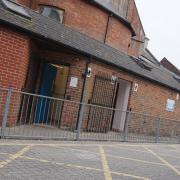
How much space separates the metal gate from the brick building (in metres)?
0.04

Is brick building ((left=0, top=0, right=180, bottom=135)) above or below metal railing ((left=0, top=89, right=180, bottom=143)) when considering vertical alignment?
above

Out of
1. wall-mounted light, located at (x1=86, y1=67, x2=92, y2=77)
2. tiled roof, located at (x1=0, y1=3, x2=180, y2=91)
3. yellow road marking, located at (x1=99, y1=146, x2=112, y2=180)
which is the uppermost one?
tiled roof, located at (x1=0, y1=3, x2=180, y2=91)

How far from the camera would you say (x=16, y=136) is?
11.5 meters

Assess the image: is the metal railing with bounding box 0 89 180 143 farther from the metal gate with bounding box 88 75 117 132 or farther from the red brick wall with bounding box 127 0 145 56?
the red brick wall with bounding box 127 0 145 56

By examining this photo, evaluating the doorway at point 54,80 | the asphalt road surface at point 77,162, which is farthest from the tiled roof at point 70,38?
the asphalt road surface at point 77,162

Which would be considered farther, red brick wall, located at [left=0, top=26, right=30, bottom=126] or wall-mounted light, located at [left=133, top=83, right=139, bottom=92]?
wall-mounted light, located at [left=133, top=83, right=139, bottom=92]

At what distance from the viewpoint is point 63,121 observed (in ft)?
45.9

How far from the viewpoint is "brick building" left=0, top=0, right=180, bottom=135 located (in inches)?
541

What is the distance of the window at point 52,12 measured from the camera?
1839 cm

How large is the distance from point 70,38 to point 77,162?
7538 mm

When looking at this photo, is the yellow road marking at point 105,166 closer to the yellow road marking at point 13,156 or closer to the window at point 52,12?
the yellow road marking at point 13,156

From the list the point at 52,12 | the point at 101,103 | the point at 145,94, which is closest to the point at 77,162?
the point at 101,103

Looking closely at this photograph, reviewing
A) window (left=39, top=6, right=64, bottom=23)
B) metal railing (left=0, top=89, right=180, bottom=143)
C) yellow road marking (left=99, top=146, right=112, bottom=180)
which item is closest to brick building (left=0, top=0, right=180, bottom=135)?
window (left=39, top=6, right=64, bottom=23)

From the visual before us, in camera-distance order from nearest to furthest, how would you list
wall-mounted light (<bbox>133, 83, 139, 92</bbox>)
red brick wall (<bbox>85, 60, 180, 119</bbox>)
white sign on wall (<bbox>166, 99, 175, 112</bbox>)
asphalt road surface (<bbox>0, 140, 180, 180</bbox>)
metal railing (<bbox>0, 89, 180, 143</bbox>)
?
asphalt road surface (<bbox>0, 140, 180, 180</bbox>)
metal railing (<bbox>0, 89, 180, 143</bbox>)
red brick wall (<bbox>85, 60, 180, 119</bbox>)
wall-mounted light (<bbox>133, 83, 139, 92</bbox>)
white sign on wall (<bbox>166, 99, 175, 112</bbox>)
